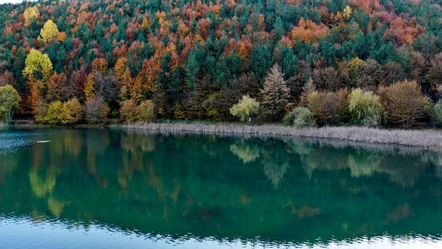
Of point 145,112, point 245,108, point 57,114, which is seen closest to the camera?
point 245,108

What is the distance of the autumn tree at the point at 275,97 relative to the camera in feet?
169

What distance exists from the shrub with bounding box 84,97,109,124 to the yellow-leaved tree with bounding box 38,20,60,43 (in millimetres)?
28035

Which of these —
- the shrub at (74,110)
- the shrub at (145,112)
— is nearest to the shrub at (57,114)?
the shrub at (74,110)

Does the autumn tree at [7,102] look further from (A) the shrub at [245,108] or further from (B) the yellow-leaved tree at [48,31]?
(A) the shrub at [245,108]

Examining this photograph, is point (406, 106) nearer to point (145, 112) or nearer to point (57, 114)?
point (145, 112)

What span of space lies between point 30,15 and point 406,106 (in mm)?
71295

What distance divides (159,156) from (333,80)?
2652cm

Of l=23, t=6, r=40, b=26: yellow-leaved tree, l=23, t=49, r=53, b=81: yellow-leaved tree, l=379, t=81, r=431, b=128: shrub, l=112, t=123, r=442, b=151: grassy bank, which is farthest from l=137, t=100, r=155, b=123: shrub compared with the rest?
l=23, t=6, r=40, b=26: yellow-leaved tree

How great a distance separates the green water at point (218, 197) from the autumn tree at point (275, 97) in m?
13.4

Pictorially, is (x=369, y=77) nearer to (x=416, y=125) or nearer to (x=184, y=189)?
(x=416, y=125)

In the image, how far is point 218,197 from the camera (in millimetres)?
22312

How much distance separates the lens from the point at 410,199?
22391 mm

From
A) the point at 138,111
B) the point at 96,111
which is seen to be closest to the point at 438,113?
the point at 138,111

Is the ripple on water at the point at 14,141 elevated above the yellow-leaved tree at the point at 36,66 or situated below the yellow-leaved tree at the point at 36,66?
below
